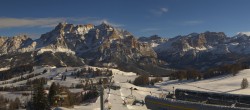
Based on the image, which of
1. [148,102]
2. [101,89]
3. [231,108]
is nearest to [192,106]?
[231,108]

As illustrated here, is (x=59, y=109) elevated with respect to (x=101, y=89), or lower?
lower

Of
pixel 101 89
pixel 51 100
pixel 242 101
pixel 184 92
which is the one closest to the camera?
pixel 101 89

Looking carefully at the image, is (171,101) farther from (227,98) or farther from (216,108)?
(227,98)

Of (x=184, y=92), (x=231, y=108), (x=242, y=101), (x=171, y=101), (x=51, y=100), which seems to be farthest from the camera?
(x=51, y=100)

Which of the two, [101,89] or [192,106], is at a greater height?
[101,89]

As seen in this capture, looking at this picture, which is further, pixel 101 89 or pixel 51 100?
pixel 51 100

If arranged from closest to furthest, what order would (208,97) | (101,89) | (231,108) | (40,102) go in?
(101,89), (231,108), (208,97), (40,102)

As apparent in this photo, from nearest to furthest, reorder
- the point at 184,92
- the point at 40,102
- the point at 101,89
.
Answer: the point at 101,89 < the point at 184,92 < the point at 40,102

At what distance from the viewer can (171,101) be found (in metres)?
59.5

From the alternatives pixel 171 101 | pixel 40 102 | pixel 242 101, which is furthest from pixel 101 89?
pixel 40 102

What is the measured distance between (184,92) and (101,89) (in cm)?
4128

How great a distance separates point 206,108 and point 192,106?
106 inches

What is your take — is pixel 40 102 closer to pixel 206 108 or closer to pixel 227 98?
pixel 227 98

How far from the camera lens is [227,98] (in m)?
68.3
